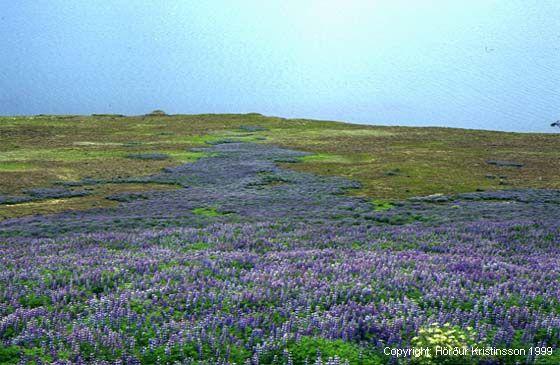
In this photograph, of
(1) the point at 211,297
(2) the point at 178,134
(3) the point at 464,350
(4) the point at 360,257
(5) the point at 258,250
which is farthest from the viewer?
(2) the point at 178,134

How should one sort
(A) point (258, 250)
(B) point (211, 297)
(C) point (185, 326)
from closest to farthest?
(C) point (185, 326), (B) point (211, 297), (A) point (258, 250)

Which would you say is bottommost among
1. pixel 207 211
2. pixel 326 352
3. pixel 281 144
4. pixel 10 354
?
pixel 207 211

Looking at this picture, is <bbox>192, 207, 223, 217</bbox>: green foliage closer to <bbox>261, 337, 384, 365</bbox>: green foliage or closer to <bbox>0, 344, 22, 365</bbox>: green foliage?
<bbox>0, 344, 22, 365</bbox>: green foliage

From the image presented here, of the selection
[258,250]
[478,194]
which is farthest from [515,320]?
[478,194]

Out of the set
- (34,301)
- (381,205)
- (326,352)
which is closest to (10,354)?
(34,301)

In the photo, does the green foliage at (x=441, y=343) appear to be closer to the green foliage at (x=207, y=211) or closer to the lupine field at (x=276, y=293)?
the lupine field at (x=276, y=293)

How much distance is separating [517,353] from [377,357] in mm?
2132

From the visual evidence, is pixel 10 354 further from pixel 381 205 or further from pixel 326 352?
pixel 381 205

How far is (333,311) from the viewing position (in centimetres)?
926

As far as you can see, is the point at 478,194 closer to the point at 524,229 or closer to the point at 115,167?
→ the point at 524,229

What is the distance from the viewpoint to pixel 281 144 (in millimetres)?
73625

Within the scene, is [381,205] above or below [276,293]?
below

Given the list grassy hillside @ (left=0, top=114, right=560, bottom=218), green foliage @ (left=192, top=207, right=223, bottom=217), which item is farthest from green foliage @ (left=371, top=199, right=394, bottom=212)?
green foliage @ (left=192, top=207, right=223, bottom=217)

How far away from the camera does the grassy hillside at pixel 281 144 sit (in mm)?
42750
